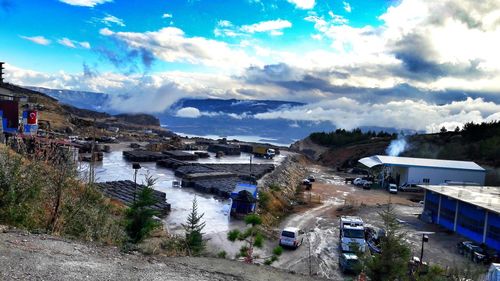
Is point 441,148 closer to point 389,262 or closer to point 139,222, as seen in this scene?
point 389,262

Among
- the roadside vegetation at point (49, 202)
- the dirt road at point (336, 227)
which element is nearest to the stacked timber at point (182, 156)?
the dirt road at point (336, 227)

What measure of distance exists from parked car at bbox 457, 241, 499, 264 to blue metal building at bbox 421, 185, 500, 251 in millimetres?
1256

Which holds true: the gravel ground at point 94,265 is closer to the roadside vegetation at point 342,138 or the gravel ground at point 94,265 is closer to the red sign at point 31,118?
the red sign at point 31,118

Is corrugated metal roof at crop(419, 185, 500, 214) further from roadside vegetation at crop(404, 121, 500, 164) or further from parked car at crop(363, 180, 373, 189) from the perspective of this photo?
roadside vegetation at crop(404, 121, 500, 164)

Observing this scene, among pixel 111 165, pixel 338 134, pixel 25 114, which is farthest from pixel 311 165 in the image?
pixel 25 114

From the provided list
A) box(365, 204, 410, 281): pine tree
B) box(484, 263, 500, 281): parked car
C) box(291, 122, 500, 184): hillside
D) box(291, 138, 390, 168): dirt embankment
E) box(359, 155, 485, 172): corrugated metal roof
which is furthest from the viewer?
box(291, 138, 390, 168): dirt embankment

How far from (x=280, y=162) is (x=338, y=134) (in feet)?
132

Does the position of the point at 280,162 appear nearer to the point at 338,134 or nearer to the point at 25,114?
the point at 25,114

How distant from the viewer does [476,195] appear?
2955 cm

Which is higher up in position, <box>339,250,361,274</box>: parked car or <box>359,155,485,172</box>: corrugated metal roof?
<box>359,155,485,172</box>: corrugated metal roof

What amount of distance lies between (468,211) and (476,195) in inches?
128

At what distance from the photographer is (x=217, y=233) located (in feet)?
72.9

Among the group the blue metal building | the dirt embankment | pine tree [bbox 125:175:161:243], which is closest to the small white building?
the blue metal building

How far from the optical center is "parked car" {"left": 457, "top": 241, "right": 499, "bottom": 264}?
2158 centimetres
